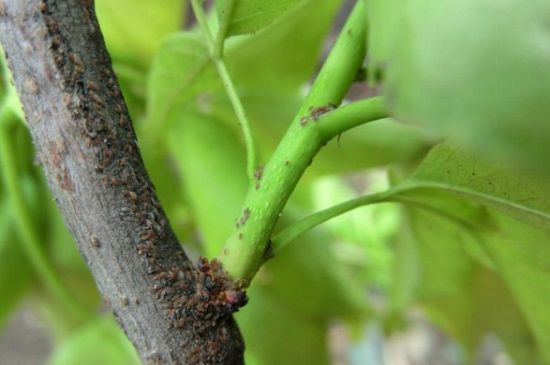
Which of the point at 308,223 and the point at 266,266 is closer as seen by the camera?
the point at 308,223

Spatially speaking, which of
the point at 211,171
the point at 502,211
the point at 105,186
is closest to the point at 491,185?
the point at 502,211

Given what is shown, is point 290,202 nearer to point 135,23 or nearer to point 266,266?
point 266,266

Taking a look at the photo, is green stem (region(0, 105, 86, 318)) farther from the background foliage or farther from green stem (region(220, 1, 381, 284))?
green stem (region(220, 1, 381, 284))

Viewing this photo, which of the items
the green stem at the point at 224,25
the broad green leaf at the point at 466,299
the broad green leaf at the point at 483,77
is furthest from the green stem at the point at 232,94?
the broad green leaf at the point at 466,299

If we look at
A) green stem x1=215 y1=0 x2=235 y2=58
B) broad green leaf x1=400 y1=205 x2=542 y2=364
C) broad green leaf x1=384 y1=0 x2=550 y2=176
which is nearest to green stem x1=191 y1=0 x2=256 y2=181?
green stem x1=215 y1=0 x2=235 y2=58

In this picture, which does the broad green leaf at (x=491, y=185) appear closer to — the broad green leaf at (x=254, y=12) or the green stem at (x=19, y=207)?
Answer: the broad green leaf at (x=254, y=12)

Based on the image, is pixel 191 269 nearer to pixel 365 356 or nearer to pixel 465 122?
pixel 465 122
